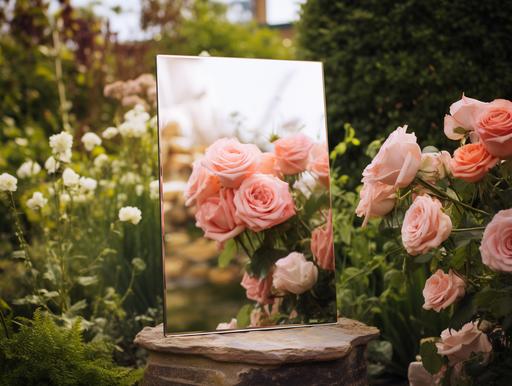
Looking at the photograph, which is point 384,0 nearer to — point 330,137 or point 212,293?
point 330,137

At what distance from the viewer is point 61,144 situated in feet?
8.45

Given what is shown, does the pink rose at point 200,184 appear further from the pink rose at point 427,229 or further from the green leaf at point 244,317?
the pink rose at point 427,229

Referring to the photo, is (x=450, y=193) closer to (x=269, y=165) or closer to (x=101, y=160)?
(x=269, y=165)

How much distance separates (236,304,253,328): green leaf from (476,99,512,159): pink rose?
930 mm

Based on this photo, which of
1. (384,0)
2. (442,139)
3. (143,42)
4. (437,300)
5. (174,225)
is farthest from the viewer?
(143,42)

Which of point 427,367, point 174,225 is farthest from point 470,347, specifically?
point 174,225

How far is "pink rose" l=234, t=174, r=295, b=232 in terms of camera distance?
2.11 meters

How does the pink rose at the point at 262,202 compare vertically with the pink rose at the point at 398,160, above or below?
below

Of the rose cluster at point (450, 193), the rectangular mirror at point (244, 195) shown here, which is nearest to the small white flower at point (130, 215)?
the rectangular mirror at point (244, 195)

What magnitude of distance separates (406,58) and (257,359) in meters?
1.66

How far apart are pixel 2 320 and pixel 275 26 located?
792 cm

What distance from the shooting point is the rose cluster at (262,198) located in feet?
6.97

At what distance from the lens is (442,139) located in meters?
2.79

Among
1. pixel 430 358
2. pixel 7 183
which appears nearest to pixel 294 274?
pixel 430 358
